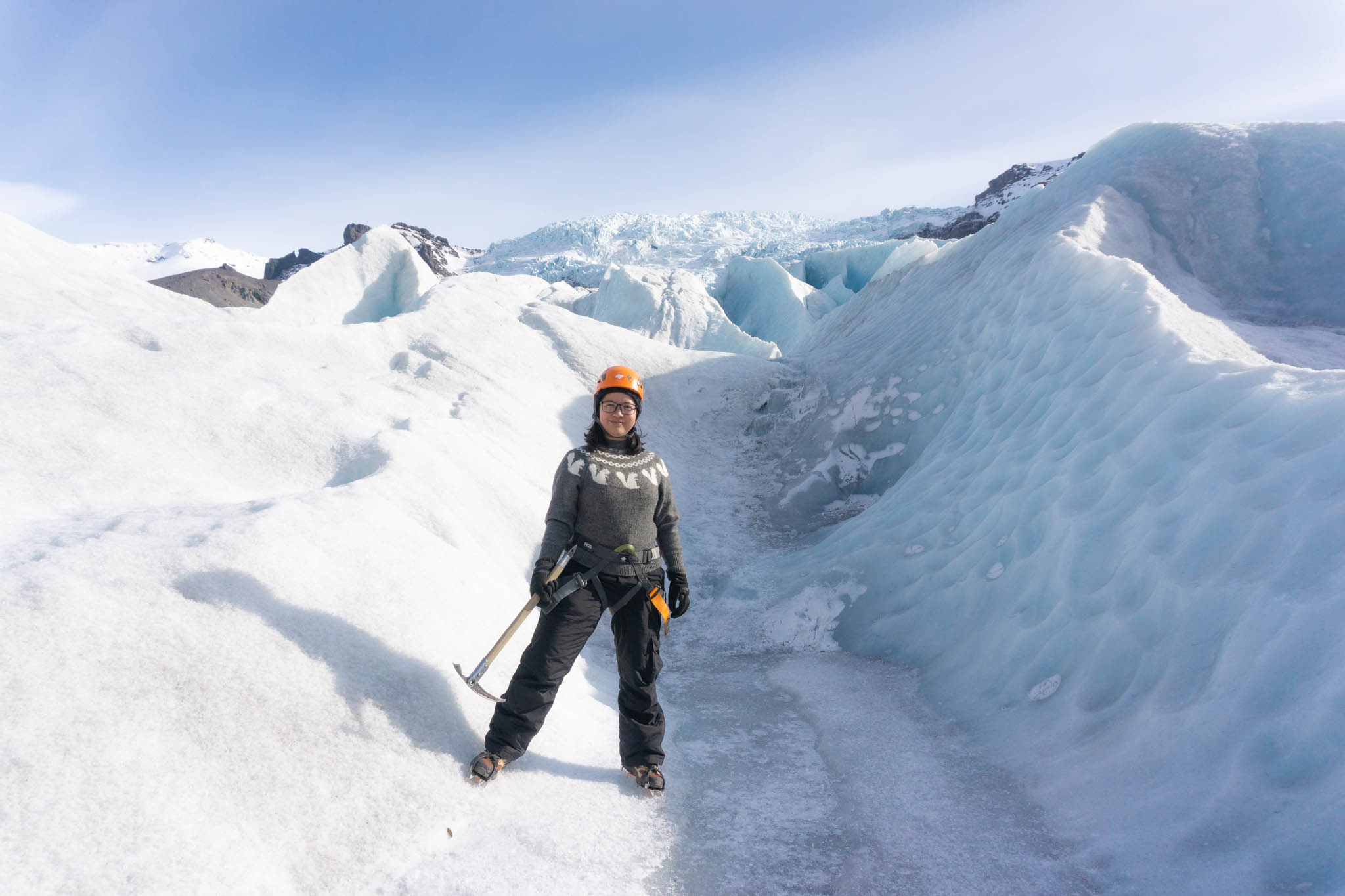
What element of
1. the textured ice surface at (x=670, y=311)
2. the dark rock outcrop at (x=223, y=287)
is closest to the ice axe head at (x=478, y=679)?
the textured ice surface at (x=670, y=311)

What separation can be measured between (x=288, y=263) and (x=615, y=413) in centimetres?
7158

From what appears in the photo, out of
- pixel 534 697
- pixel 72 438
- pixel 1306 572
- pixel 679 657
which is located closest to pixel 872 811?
pixel 534 697

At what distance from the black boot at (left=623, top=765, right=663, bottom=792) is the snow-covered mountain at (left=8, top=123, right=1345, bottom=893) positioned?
0.22 ft

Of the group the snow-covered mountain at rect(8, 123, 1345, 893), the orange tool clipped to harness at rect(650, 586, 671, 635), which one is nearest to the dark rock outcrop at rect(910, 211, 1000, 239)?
the snow-covered mountain at rect(8, 123, 1345, 893)

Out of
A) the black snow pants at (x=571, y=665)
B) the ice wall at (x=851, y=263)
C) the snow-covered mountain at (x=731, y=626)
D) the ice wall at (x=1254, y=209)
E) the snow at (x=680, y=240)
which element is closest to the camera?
the snow-covered mountain at (x=731, y=626)

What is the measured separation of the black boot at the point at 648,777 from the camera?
3.09 metres

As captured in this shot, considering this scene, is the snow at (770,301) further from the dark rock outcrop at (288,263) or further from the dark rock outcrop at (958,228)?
the dark rock outcrop at (288,263)

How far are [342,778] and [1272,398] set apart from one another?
4734 mm

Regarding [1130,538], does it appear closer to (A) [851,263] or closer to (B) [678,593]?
(B) [678,593]

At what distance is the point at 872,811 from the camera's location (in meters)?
3.02

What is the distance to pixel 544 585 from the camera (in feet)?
9.71

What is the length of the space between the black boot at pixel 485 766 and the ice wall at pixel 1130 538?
7.74 feet

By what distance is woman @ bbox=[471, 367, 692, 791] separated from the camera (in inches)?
120

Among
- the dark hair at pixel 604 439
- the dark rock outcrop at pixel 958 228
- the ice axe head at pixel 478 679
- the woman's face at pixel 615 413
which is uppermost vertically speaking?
the dark rock outcrop at pixel 958 228
